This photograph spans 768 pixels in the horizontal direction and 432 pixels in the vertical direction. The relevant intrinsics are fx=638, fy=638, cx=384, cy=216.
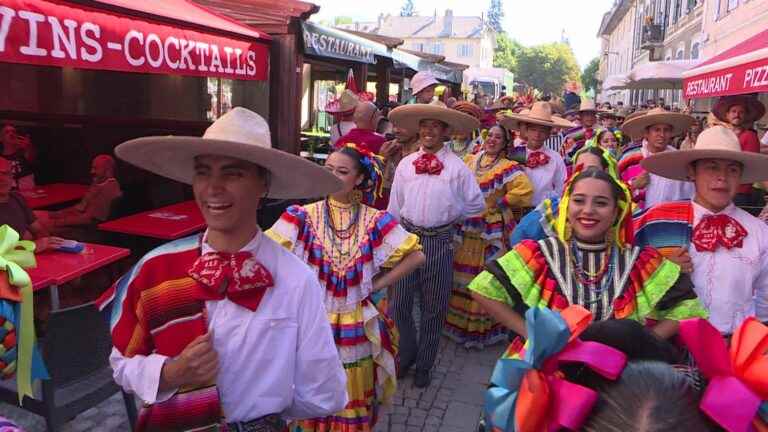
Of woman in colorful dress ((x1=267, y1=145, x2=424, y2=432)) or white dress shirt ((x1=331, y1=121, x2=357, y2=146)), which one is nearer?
woman in colorful dress ((x1=267, y1=145, x2=424, y2=432))

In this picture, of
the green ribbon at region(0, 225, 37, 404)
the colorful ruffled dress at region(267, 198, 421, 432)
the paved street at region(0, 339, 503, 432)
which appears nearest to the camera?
the green ribbon at region(0, 225, 37, 404)

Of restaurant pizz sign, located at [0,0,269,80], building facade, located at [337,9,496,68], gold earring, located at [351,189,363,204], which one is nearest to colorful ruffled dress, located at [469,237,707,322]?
gold earring, located at [351,189,363,204]

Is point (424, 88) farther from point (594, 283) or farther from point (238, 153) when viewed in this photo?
point (238, 153)

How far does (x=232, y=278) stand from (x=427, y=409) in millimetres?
2912

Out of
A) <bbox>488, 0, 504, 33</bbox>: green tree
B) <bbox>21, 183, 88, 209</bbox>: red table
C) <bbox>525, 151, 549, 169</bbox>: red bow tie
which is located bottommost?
<bbox>21, 183, 88, 209</bbox>: red table

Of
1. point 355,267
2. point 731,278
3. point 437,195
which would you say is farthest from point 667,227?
point 437,195

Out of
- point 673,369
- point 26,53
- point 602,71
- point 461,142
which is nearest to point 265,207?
point 26,53

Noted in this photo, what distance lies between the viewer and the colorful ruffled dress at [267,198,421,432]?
3262 millimetres

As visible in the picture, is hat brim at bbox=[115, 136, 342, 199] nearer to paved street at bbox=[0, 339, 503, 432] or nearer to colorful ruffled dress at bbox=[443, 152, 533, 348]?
paved street at bbox=[0, 339, 503, 432]

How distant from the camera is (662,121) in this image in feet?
19.2

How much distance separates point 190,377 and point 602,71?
2859 inches

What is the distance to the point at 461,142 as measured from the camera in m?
8.08

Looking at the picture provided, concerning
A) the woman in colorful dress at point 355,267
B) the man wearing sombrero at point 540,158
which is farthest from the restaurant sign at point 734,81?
the woman in colorful dress at point 355,267

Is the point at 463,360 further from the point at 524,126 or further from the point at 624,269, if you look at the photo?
the point at 624,269
